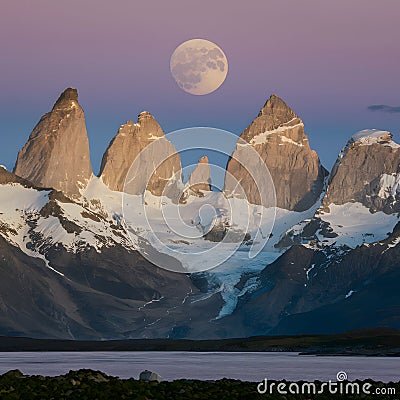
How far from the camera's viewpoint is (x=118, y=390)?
73.0m

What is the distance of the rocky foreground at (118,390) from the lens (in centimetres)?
6981

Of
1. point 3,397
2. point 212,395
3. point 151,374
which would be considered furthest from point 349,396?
point 3,397

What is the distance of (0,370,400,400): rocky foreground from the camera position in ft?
229

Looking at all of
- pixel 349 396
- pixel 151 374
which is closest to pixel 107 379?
pixel 151 374

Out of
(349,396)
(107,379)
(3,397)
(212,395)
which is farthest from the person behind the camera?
(107,379)

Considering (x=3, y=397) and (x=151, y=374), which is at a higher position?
(x=151, y=374)

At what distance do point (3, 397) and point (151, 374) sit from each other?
2543cm

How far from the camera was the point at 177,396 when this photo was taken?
7156cm

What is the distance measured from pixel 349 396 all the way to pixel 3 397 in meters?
26.3

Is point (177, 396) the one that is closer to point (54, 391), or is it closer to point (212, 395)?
point (212, 395)

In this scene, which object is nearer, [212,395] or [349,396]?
[212,395]

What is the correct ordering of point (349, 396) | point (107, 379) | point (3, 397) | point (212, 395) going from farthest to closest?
1. point (107, 379)
2. point (349, 396)
3. point (212, 395)
4. point (3, 397)

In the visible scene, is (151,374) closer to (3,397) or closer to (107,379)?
(107,379)

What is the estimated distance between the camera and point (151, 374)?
91.4 metres
